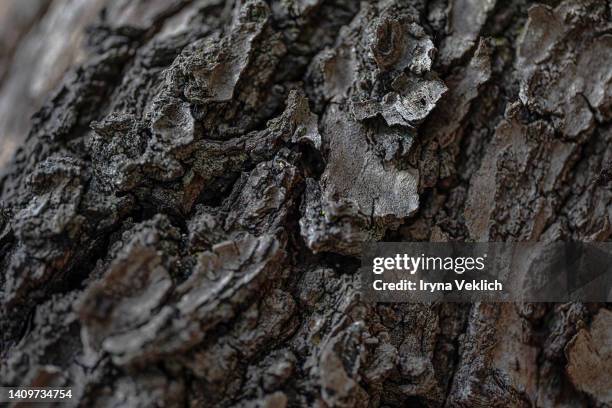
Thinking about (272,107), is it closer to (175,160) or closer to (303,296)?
(175,160)

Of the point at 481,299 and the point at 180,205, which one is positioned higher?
the point at 180,205

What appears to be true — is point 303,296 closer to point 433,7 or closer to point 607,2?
point 433,7

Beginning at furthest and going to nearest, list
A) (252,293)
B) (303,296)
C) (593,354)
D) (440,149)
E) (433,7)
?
(433,7) < (440,149) < (593,354) < (303,296) < (252,293)

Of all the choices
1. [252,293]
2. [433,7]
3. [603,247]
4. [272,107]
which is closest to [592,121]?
[603,247]

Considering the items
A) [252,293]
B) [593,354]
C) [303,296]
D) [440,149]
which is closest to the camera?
[252,293]

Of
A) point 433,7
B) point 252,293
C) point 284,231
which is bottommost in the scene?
point 252,293

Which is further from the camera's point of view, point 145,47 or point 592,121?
point 145,47

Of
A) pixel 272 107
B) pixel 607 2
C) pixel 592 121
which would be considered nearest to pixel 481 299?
pixel 592 121
